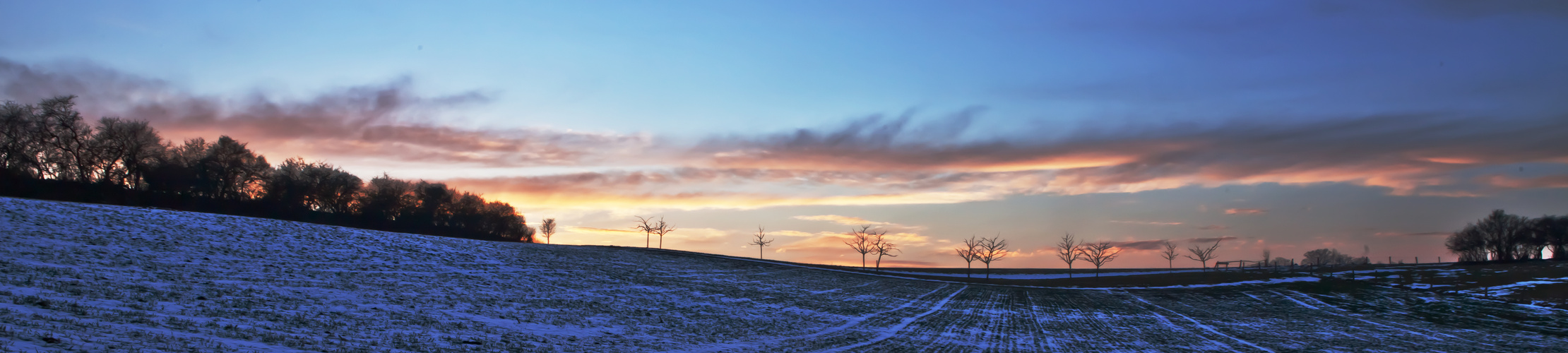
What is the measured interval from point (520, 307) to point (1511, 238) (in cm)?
15158

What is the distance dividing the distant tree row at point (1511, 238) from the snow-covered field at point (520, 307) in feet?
261

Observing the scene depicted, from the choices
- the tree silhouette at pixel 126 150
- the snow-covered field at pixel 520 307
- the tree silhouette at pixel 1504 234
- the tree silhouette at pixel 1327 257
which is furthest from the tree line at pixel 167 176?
the tree silhouette at pixel 1327 257

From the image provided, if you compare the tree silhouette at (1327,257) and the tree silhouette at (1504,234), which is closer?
the tree silhouette at (1504,234)

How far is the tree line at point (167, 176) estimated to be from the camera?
49125mm

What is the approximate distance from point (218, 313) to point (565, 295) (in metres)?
15.2

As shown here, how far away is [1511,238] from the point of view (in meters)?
104

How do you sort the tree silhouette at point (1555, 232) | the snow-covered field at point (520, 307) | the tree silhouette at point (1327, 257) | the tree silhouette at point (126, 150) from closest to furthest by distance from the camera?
the snow-covered field at point (520, 307) < the tree silhouette at point (126, 150) < the tree silhouette at point (1555, 232) < the tree silhouette at point (1327, 257)

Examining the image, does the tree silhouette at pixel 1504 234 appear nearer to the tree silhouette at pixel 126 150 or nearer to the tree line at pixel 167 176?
the tree line at pixel 167 176

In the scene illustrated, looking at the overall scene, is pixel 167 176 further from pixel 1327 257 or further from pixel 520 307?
pixel 1327 257

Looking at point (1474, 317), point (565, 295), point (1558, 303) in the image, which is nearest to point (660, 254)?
point (565, 295)

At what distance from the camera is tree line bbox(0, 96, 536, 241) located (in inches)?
1934

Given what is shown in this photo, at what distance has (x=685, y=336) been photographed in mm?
25047

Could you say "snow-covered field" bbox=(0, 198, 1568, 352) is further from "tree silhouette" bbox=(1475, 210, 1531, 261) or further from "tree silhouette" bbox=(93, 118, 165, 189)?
"tree silhouette" bbox=(1475, 210, 1531, 261)

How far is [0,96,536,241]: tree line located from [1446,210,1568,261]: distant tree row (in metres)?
162
